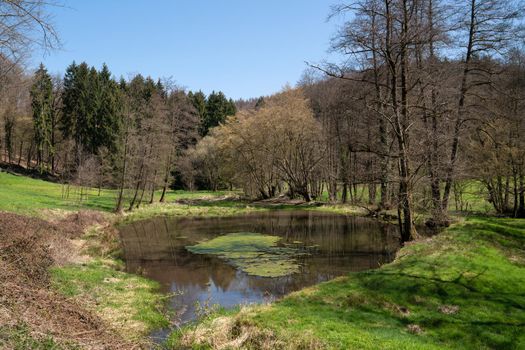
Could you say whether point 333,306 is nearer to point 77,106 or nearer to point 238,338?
point 238,338

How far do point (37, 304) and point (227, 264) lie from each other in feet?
37.4

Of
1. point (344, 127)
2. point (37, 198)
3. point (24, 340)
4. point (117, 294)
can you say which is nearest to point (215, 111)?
point (344, 127)

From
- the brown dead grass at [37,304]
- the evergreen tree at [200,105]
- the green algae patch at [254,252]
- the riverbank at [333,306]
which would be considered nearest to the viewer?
the brown dead grass at [37,304]

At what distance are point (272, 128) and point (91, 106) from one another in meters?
34.9

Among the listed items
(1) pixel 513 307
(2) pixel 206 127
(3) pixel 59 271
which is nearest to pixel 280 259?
(3) pixel 59 271

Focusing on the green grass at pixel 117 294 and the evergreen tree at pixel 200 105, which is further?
the evergreen tree at pixel 200 105

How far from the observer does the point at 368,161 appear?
2736 centimetres

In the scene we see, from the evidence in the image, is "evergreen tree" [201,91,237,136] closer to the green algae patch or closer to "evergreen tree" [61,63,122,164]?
"evergreen tree" [61,63,122,164]

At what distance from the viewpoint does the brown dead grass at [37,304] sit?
23.8 ft

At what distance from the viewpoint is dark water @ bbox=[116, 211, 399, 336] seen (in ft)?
49.0

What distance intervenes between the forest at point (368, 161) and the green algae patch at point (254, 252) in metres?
0.22

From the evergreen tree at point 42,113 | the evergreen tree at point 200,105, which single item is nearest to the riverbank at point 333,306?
the evergreen tree at point 42,113

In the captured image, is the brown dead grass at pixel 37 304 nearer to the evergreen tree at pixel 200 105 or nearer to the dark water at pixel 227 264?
the dark water at pixel 227 264

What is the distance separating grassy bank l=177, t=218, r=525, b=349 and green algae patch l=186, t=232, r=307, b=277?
510cm
